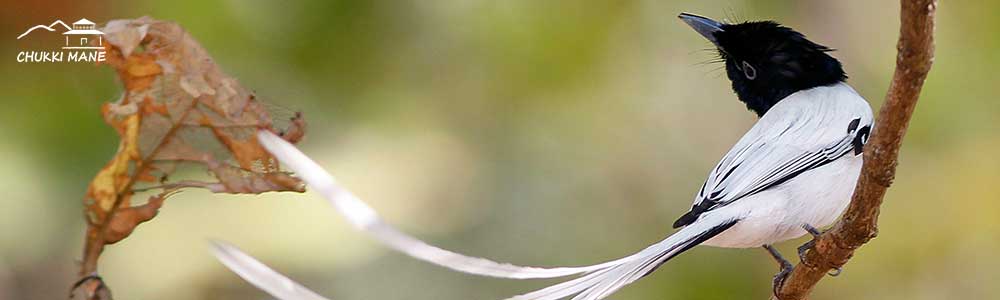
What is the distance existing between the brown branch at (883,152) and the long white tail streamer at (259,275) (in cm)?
111

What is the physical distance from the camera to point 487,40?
4184mm

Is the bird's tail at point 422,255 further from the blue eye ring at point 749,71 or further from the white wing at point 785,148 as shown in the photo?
the blue eye ring at point 749,71

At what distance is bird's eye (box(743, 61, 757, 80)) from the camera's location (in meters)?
3.26

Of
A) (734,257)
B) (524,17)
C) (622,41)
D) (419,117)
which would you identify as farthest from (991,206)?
(419,117)

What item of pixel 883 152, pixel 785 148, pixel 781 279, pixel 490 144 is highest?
pixel 490 144

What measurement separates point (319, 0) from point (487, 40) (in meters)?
0.67

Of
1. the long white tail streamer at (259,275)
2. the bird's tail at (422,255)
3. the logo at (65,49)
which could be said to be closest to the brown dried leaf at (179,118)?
the bird's tail at (422,255)

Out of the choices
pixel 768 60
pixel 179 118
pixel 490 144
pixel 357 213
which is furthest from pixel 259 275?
pixel 490 144

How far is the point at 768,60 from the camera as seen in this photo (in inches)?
126

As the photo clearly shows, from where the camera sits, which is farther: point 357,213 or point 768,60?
point 768,60

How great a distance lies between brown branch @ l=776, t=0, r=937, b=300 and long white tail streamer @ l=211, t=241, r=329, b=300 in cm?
111

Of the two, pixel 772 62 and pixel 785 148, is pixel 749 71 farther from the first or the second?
pixel 785 148

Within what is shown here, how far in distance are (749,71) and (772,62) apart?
0.09m

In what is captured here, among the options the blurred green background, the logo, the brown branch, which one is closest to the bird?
the brown branch
